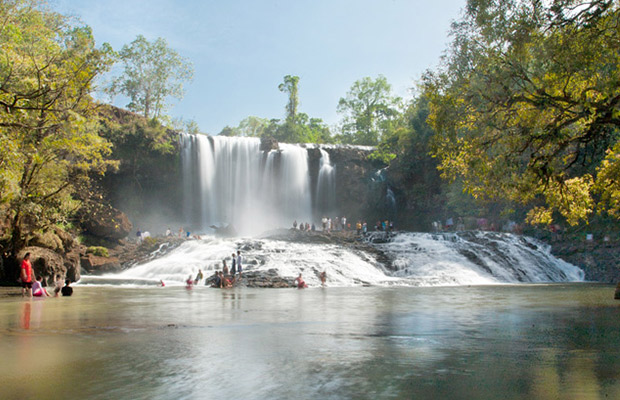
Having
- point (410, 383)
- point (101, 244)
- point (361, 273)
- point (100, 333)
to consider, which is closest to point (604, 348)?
point (410, 383)

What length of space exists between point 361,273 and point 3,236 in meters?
16.5

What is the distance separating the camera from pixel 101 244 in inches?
1393

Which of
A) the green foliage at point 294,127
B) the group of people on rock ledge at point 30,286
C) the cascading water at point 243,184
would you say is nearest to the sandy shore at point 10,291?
the group of people on rock ledge at point 30,286

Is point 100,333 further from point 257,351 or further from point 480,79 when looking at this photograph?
point 480,79

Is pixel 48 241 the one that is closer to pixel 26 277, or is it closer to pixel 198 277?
pixel 198 277

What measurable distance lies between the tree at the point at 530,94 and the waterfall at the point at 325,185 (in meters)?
37.3

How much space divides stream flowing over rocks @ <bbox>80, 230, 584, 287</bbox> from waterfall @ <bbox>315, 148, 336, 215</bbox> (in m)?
18.1

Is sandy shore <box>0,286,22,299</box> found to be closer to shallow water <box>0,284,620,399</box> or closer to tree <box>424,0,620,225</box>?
shallow water <box>0,284,620,399</box>

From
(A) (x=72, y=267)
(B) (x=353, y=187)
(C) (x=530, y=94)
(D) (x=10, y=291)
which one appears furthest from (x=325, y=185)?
(C) (x=530, y=94)

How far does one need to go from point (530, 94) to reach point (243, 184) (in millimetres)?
40841

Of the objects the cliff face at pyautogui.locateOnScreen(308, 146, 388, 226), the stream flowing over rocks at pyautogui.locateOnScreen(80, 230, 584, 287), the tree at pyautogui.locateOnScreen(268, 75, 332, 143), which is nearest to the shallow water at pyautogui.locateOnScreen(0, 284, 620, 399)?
the stream flowing over rocks at pyautogui.locateOnScreen(80, 230, 584, 287)

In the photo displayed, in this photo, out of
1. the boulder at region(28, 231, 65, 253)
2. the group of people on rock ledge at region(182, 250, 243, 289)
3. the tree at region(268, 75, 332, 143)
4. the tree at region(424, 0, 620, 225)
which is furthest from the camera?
the tree at region(268, 75, 332, 143)

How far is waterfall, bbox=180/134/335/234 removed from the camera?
48.2 metres

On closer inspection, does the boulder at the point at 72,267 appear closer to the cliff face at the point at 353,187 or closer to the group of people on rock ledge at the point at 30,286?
the group of people on rock ledge at the point at 30,286
